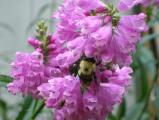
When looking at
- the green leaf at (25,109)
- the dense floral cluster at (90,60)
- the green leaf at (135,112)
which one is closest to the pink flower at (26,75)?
the dense floral cluster at (90,60)

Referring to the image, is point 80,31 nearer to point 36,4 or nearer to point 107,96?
point 107,96

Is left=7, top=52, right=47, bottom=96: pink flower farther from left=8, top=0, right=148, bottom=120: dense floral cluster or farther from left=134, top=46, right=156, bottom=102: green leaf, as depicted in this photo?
left=134, top=46, right=156, bottom=102: green leaf

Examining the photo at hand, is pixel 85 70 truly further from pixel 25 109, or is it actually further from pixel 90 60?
pixel 25 109

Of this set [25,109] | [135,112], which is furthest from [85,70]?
[135,112]

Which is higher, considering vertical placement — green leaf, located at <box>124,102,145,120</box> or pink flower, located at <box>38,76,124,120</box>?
pink flower, located at <box>38,76,124,120</box>

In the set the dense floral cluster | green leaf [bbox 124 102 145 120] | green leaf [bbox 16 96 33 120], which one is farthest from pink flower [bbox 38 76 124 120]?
green leaf [bbox 124 102 145 120]

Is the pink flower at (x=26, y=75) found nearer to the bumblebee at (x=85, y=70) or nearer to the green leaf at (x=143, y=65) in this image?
the bumblebee at (x=85, y=70)

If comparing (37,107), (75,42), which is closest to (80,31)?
(75,42)

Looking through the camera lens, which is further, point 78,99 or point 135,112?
point 135,112
